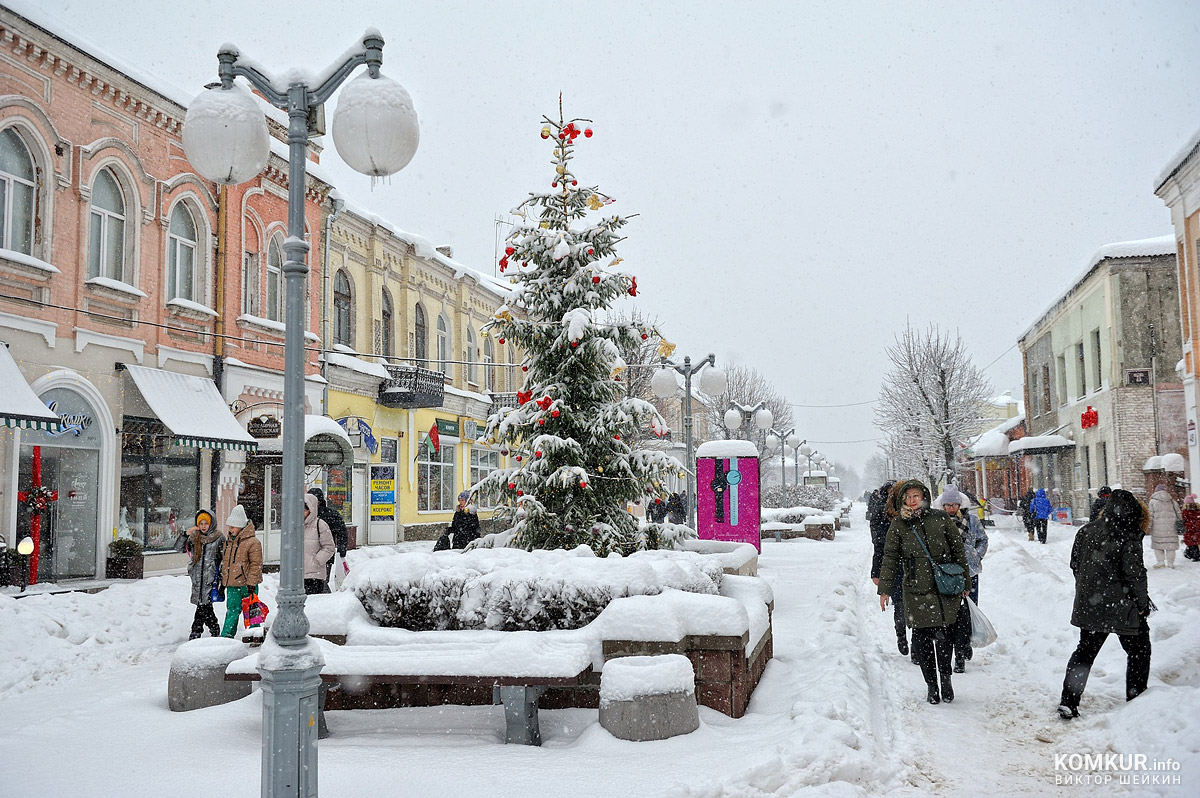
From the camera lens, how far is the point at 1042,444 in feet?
117

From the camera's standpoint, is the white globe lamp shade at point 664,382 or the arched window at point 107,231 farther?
the arched window at point 107,231

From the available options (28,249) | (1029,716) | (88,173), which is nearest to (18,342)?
(28,249)

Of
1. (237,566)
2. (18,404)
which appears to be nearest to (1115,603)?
(237,566)

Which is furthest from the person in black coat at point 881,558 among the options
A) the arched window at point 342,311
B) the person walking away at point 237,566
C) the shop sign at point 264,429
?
the arched window at point 342,311

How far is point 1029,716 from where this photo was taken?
6.55 metres

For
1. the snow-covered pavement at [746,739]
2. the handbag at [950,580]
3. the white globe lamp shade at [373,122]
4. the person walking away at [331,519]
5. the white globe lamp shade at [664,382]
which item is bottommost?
the snow-covered pavement at [746,739]

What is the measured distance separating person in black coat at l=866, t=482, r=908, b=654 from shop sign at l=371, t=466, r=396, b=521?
1647cm

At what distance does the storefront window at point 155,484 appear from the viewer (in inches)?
657

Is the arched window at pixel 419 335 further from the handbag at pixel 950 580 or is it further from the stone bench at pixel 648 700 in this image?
the stone bench at pixel 648 700

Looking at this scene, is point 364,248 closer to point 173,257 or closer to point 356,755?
point 173,257

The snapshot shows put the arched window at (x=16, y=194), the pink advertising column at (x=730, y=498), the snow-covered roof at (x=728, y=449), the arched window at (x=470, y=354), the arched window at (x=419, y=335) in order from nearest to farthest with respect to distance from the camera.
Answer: the arched window at (x=16, y=194), the pink advertising column at (x=730, y=498), the snow-covered roof at (x=728, y=449), the arched window at (x=419, y=335), the arched window at (x=470, y=354)

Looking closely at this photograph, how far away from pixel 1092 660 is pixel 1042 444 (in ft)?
106

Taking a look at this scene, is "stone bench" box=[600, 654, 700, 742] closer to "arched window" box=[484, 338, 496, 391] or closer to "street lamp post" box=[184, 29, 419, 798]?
"street lamp post" box=[184, 29, 419, 798]

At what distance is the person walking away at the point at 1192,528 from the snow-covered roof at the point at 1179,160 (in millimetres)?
7352
